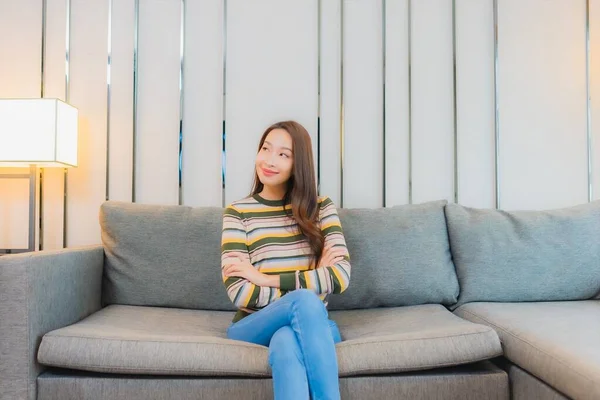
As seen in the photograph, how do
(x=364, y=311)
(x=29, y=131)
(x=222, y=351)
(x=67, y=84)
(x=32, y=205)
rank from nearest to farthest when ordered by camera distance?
(x=222, y=351) → (x=364, y=311) → (x=29, y=131) → (x=32, y=205) → (x=67, y=84)

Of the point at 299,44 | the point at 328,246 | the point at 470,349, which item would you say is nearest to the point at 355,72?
the point at 299,44

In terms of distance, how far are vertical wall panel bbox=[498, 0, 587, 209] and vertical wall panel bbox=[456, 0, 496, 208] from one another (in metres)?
0.06

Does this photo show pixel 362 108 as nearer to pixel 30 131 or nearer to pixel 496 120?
pixel 496 120

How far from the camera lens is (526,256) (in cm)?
199

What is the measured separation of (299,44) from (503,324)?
60.9 inches

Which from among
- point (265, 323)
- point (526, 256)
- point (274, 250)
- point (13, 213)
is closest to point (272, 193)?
point (274, 250)

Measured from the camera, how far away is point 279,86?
2.40 metres

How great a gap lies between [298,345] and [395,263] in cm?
74

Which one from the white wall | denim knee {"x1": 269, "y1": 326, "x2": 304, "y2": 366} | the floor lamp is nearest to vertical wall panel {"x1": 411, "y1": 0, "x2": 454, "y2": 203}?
the white wall

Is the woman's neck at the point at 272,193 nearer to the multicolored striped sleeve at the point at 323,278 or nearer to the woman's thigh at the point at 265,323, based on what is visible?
the multicolored striped sleeve at the point at 323,278

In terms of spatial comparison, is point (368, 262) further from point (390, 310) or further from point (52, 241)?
point (52, 241)

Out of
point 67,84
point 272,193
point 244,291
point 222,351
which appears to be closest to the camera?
point 222,351

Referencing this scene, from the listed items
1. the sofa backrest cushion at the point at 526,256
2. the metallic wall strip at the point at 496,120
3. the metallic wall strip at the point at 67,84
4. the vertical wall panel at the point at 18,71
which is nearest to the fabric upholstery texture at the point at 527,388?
the sofa backrest cushion at the point at 526,256

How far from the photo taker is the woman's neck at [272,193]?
179 centimetres
